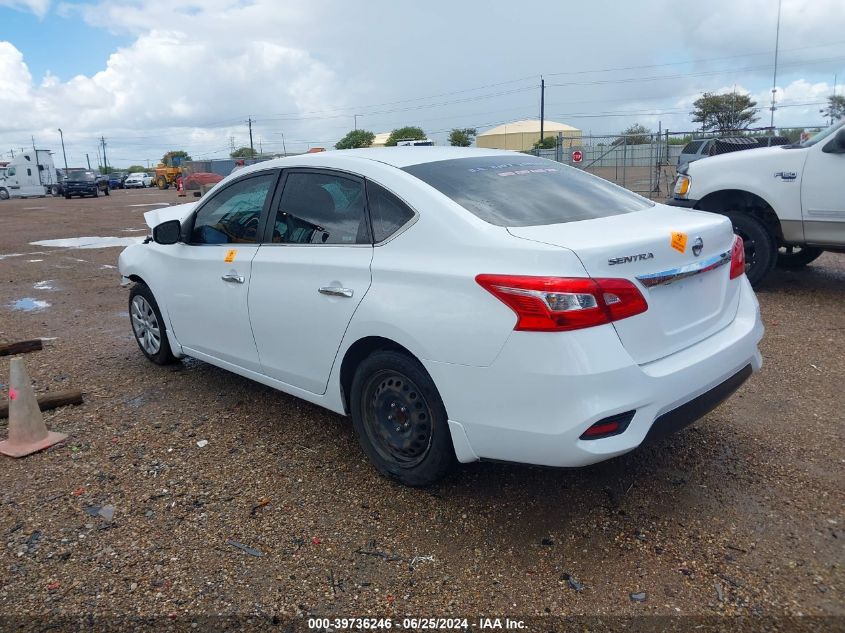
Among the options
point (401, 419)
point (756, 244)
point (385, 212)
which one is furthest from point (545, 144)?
point (401, 419)

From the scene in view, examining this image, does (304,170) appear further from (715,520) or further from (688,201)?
(688,201)

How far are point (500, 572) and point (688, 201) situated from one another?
6.01m

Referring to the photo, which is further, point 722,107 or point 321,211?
point 722,107

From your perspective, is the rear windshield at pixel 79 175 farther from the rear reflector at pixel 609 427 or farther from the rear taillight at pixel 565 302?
the rear reflector at pixel 609 427

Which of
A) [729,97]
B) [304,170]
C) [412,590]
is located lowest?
[412,590]

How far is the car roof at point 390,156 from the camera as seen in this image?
3801mm

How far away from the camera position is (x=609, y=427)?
2775 mm

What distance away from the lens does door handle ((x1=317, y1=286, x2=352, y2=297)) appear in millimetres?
3480

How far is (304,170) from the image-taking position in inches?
160

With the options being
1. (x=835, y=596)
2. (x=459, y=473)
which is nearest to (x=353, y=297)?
(x=459, y=473)

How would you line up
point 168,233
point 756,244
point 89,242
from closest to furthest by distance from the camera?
point 168,233 < point 756,244 < point 89,242

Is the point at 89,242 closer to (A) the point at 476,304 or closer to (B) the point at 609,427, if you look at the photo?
(A) the point at 476,304

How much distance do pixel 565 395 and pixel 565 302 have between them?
365 mm

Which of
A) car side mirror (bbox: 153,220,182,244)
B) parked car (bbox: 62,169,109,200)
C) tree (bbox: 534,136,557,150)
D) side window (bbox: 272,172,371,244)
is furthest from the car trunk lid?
parked car (bbox: 62,169,109,200)
